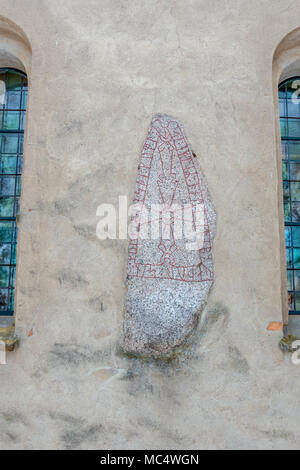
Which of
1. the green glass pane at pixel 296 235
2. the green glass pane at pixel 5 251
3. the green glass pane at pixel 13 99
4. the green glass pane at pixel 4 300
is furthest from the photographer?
the green glass pane at pixel 13 99

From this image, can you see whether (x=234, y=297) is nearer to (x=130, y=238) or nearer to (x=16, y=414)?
(x=130, y=238)

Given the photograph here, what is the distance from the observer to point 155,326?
11.0ft

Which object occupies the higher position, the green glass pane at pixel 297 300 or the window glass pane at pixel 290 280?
the window glass pane at pixel 290 280

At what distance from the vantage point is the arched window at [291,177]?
405cm

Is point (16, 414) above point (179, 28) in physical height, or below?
below

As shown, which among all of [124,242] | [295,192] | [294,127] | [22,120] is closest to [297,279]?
[295,192]

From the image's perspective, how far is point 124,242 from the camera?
11.6 ft

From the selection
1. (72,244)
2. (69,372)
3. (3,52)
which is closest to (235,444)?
(69,372)

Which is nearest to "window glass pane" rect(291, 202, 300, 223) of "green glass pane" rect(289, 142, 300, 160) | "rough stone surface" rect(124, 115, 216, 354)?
"green glass pane" rect(289, 142, 300, 160)

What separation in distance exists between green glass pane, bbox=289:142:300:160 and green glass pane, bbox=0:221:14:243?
2952mm

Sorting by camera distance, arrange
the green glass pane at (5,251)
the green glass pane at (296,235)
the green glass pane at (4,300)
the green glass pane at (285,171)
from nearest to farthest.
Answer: the green glass pane at (4,300) → the green glass pane at (5,251) → the green glass pane at (296,235) → the green glass pane at (285,171)

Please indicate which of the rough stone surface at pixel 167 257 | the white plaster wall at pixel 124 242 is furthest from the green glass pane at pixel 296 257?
the rough stone surface at pixel 167 257

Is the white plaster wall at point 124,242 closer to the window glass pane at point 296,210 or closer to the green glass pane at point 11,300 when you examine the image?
the green glass pane at point 11,300

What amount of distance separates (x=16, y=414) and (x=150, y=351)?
3.83 feet
